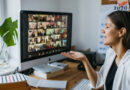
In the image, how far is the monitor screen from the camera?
4.69 feet

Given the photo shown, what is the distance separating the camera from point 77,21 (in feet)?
7.63

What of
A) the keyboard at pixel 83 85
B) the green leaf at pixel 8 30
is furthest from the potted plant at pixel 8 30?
the keyboard at pixel 83 85

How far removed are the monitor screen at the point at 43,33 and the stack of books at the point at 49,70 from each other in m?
0.13

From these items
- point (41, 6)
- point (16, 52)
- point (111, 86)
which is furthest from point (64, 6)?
point (111, 86)

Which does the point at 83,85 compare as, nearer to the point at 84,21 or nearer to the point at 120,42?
the point at 120,42

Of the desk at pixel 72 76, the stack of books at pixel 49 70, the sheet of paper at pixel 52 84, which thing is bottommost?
the desk at pixel 72 76

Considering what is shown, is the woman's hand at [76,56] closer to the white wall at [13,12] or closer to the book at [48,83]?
the book at [48,83]

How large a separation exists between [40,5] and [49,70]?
802mm

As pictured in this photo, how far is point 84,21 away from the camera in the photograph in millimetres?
2277

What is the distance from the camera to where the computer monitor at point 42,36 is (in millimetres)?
1431

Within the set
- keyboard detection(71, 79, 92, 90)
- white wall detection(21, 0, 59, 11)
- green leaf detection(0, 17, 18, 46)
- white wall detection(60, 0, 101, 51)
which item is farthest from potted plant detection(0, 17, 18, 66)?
white wall detection(60, 0, 101, 51)

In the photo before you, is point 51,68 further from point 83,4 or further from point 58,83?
point 83,4

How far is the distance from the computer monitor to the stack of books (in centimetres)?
6

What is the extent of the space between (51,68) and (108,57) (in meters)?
0.58
